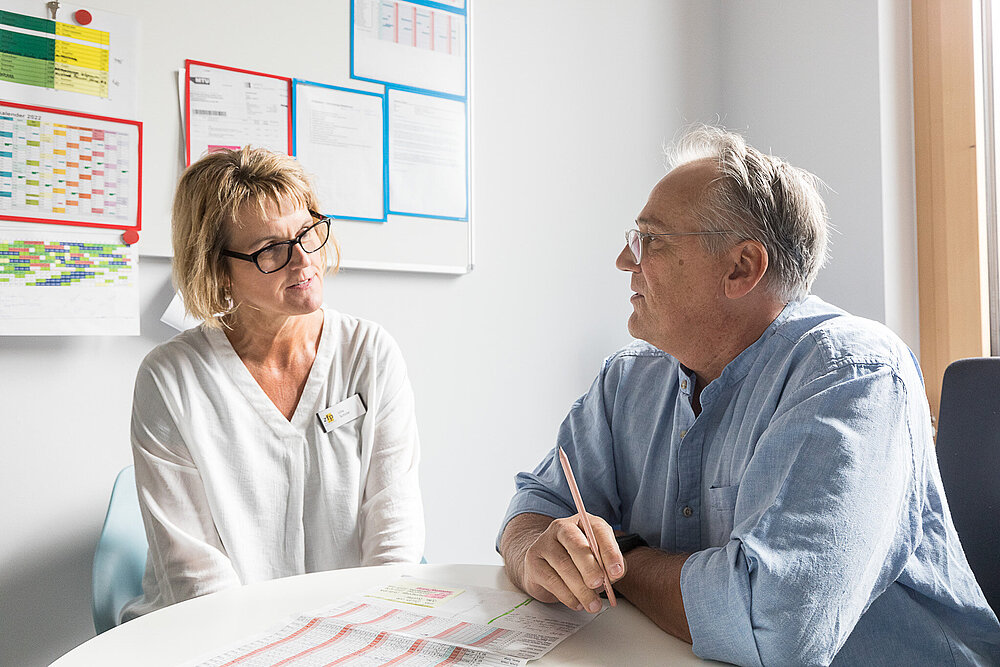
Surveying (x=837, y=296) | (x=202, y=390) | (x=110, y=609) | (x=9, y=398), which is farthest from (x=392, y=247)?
(x=837, y=296)

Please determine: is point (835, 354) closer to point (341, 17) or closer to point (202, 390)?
point (202, 390)

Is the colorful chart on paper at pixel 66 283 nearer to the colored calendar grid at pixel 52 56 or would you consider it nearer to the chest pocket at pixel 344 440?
the colored calendar grid at pixel 52 56

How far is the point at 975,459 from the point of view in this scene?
1401 mm

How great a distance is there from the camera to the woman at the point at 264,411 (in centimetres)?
155

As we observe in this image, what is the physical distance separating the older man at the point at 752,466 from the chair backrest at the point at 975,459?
37 cm

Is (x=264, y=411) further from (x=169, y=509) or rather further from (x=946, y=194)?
(x=946, y=194)

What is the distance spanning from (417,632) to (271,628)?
0.18m

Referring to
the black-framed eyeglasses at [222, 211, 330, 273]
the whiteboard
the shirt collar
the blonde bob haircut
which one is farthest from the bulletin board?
the shirt collar

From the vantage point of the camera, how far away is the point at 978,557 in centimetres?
137

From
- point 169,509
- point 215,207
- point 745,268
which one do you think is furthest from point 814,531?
point 215,207

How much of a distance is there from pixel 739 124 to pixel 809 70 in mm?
327

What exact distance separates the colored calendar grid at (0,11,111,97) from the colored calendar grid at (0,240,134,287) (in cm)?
35

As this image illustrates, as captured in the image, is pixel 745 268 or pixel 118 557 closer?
pixel 745 268

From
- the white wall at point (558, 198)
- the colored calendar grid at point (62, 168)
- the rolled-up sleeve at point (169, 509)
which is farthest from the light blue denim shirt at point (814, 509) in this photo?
the colored calendar grid at point (62, 168)
